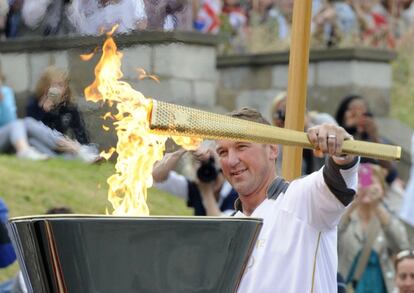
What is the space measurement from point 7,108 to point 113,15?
16.4 feet

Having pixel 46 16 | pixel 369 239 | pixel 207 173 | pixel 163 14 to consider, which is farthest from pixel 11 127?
pixel 163 14

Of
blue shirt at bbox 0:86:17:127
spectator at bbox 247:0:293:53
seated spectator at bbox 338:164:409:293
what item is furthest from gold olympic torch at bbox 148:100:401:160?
spectator at bbox 247:0:293:53

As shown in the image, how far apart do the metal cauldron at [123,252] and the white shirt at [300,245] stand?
89 cm

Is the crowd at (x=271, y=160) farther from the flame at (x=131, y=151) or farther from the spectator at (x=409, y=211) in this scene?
the flame at (x=131, y=151)

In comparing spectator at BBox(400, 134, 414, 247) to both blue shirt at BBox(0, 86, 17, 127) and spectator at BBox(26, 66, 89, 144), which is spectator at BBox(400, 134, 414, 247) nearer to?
blue shirt at BBox(0, 86, 17, 127)

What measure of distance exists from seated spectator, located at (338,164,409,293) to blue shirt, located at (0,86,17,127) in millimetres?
2640

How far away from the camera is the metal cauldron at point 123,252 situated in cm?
439

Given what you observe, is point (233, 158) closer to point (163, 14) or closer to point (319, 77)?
point (163, 14)

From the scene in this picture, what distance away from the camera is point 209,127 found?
4.61 m

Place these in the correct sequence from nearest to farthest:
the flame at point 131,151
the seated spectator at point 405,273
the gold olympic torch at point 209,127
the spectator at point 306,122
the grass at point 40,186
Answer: the gold olympic torch at point 209,127
the flame at point 131,151
the seated spectator at point 405,273
the spectator at point 306,122
the grass at point 40,186

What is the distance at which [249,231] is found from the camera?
15.2ft

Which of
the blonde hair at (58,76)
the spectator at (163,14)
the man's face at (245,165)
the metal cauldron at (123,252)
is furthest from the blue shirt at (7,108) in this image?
the metal cauldron at (123,252)

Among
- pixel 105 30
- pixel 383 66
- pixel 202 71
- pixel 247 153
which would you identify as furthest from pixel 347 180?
pixel 383 66

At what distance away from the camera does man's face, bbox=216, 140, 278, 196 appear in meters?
5.74
